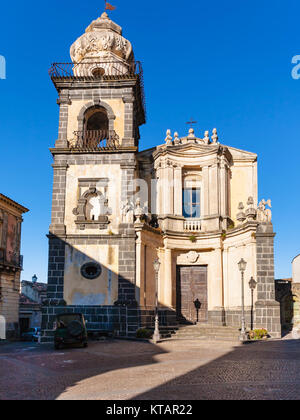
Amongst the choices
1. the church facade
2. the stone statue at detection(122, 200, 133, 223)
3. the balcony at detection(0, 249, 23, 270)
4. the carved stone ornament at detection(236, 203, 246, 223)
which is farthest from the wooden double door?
the balcony at detection(0, 249, 23, 270)

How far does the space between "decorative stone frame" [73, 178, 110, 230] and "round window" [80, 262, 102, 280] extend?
6.61 feet

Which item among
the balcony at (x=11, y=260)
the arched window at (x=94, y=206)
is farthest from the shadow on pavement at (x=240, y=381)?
→ the balcony at (x=11, y=260)

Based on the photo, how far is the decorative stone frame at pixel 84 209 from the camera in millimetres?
24438

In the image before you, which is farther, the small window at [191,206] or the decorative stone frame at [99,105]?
the small window at [191,206]

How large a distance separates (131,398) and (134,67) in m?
24.8

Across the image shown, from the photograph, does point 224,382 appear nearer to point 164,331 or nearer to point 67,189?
point 164,331

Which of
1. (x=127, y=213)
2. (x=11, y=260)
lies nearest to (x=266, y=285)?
(x=127, y=213)

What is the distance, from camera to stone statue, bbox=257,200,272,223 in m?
23.2

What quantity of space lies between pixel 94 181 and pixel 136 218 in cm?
329

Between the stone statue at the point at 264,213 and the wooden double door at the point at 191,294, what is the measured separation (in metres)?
5.04

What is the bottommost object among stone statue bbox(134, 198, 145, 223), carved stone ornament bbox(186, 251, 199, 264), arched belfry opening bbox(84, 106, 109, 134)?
carved stone ornament bbox(186, 251, 199, 264)

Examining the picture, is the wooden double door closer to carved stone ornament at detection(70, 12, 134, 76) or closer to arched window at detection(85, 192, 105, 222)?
arched window at detection(85, 192, 105, 222)

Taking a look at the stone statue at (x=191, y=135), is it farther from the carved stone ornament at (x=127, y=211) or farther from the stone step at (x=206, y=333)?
the stone step at (x=206, y=333)

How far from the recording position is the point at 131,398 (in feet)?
27.6
